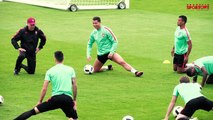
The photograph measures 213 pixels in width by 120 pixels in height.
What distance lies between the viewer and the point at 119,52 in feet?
87.5

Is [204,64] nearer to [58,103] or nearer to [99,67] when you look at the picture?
[99,67]

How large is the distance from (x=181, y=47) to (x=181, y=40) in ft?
1.03

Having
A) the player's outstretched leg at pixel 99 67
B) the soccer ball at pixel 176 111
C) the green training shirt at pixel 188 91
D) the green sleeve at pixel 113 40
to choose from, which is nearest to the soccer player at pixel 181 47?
the green sleeve at pixel 113 40

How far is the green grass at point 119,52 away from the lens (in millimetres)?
18359

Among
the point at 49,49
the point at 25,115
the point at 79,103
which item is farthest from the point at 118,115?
the point at 49,49

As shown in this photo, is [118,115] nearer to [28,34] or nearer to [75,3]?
[28,34]

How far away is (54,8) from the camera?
122 ft

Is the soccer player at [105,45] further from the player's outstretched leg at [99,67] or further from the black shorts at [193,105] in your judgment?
the black shorts at [193,105]

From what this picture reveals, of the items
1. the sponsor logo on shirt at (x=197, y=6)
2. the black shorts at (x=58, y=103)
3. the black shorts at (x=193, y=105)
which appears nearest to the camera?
the black shorts at (x=58, y=103)

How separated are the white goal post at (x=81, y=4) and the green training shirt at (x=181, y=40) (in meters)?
14.0

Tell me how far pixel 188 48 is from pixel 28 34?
5700 millimetres

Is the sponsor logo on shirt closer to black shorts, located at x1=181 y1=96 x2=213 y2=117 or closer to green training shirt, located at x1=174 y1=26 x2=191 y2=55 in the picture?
green training shirt, located at x1=174 y1=26 x2=191 y2=55

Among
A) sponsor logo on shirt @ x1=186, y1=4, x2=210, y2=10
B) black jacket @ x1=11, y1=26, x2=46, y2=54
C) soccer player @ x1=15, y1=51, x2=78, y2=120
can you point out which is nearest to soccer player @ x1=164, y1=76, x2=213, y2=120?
soccer player @ x1=15, y1=51, x2=78, y2=120

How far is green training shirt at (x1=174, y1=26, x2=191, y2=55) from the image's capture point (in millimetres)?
22688
